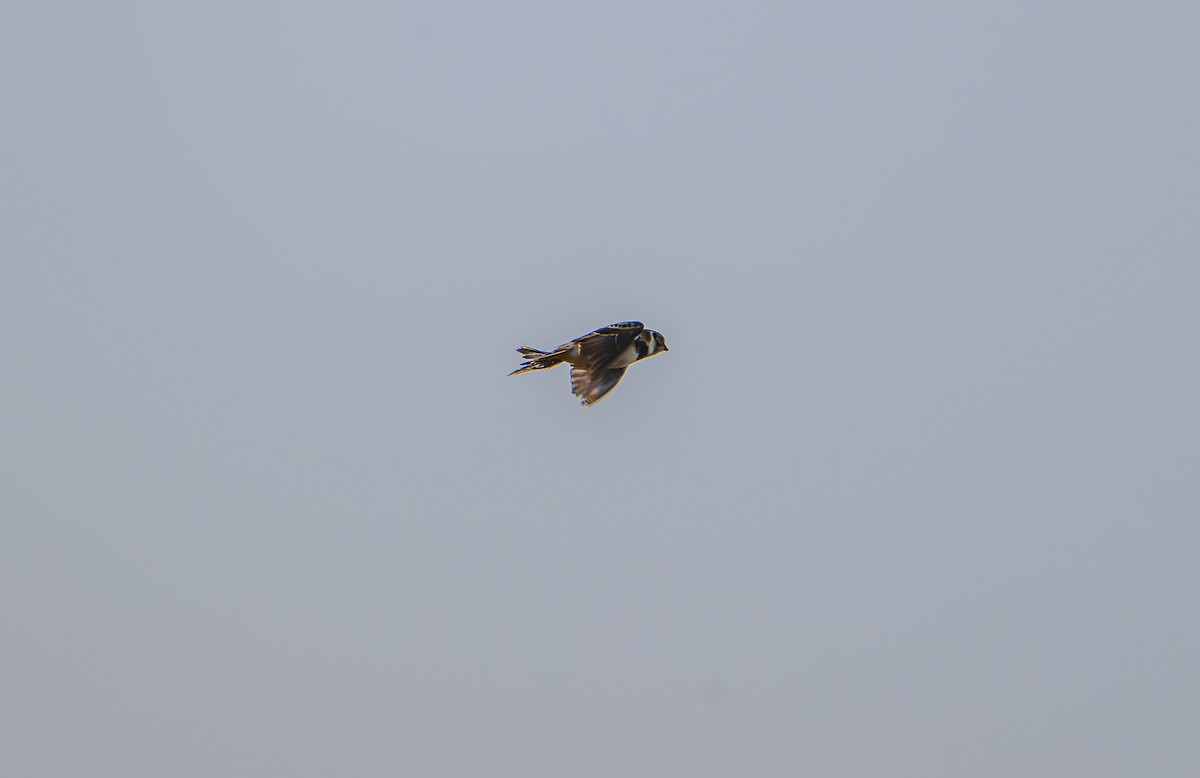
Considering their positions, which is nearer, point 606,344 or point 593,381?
point 593,381

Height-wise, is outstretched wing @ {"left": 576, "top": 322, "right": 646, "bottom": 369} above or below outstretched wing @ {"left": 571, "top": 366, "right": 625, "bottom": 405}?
above

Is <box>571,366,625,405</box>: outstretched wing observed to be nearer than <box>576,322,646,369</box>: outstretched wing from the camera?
Yes

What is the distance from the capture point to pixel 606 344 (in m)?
13.1

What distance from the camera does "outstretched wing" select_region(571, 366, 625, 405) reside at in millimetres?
12656

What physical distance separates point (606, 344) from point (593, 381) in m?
0.40

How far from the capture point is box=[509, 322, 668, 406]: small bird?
1291 cm

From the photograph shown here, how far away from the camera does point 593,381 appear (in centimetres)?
1293

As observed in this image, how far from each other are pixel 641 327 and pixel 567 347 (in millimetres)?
759

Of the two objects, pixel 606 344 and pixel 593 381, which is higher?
pixel 606 344

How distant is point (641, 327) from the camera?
13.1 meters

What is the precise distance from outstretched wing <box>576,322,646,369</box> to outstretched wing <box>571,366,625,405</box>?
0.05 metres

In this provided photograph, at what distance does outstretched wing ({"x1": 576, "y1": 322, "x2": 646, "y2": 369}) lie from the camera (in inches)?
511

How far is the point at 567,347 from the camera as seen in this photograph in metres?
13.0

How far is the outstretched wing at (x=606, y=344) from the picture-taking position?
12984 millimetres
